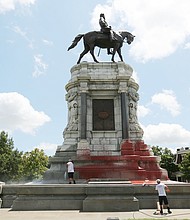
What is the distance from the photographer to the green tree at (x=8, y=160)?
44.4 metres

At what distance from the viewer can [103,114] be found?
18.4m

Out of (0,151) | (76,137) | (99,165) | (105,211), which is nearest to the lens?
(105,211)

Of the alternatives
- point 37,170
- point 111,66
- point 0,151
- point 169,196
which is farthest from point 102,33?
point 37,170

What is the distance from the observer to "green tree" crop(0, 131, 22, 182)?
4438cm

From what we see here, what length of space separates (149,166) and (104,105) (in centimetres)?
517

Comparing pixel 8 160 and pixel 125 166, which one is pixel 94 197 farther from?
pixel 8 160

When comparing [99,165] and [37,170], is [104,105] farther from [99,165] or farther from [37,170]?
[37,170]

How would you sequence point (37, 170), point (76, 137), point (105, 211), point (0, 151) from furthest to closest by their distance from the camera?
point (37, 170) → point (0, 151) → point (76, 137) → point (105, 211)

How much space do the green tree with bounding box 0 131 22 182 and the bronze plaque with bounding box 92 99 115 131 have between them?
101 feet

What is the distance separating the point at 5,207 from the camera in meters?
11.3

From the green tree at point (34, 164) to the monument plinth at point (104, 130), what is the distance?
3959cm

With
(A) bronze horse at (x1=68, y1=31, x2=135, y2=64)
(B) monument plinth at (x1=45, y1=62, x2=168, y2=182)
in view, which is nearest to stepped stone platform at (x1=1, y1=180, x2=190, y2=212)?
(B) monument plinth at (x1=45, y1=62, x2=168, y2=182)

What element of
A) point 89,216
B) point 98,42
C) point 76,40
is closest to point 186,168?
point 98,42

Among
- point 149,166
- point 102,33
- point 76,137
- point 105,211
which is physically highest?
point 102,33
